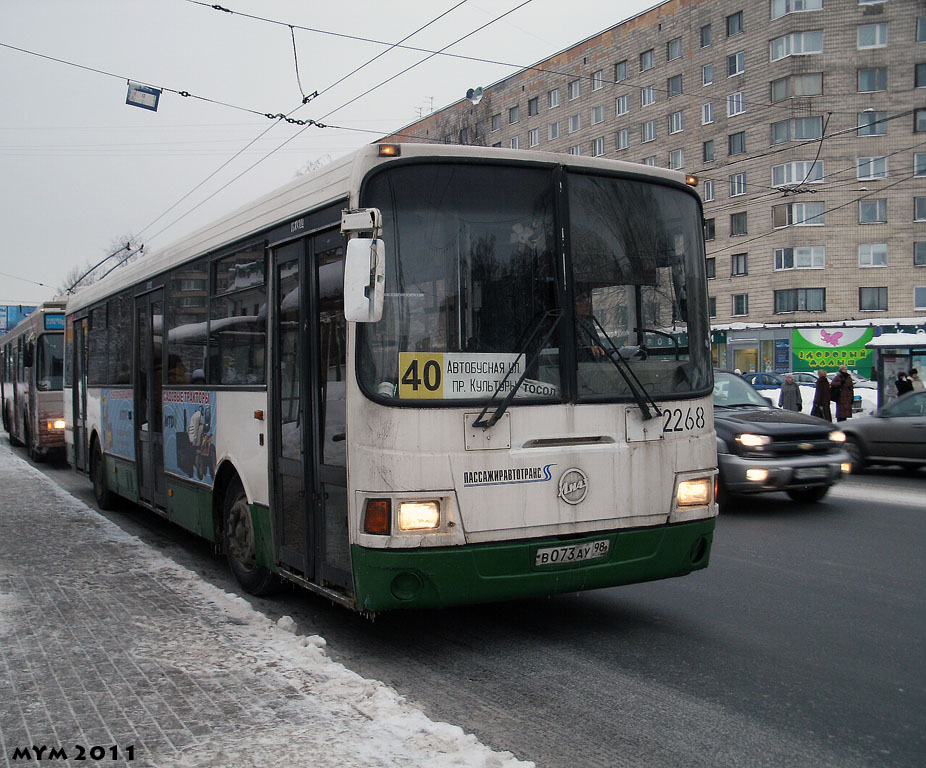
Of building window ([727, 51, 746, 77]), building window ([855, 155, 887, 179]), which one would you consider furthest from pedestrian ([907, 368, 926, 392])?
building window ([727, 51, 746, 77])

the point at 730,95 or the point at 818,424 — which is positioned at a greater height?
the point at 730,95

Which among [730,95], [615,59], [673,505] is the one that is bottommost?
[673,505]

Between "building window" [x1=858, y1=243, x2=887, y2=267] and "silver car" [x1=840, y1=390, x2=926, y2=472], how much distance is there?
37963mm

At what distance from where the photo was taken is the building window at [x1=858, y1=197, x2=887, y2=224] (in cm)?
4975

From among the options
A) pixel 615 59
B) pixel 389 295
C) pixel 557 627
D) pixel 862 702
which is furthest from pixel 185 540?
pixel 615 59

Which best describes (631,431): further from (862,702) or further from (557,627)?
(862,702)

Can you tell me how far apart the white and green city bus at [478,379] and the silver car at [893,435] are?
1019 centimetres

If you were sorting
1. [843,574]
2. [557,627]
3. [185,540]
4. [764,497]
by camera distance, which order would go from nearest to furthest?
[557,627], [843,574], [185,540], [764,497]

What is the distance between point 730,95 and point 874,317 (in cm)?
1417

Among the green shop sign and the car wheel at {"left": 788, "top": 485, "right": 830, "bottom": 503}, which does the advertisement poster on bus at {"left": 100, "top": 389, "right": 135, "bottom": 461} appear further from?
the green shop sign

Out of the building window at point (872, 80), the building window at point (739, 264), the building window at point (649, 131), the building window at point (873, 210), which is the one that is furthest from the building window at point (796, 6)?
the building window at point (739, 264)

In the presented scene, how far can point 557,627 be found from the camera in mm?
6094

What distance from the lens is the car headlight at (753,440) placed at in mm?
11219

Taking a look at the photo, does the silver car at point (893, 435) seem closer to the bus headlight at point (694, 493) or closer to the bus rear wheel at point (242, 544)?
the bus headlight at point (694, 493)
